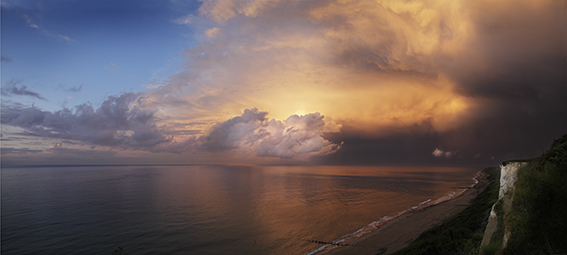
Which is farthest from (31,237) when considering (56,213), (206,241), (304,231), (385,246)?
(385,246)

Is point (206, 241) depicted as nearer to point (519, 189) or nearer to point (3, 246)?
point (3, 246)

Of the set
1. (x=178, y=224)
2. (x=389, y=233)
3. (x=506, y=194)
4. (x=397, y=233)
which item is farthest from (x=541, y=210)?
(x=178, y=224)

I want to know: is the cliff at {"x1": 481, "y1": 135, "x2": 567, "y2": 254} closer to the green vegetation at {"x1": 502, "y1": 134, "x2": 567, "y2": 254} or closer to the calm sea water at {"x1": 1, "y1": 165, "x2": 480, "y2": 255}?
the green vegetation at {"x1": 502, "y1": 134, "x2": 567, "y2": 254}

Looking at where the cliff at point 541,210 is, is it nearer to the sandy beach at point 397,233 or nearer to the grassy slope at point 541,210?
the grassy slope at point 541,210

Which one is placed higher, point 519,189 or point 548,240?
point 519,189

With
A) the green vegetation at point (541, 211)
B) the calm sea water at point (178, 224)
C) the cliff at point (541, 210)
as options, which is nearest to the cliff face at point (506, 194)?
the cliff at point (541, 210)

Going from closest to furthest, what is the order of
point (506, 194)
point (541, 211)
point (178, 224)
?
point (541, 211)
point (506, 194)
point (178, 224)

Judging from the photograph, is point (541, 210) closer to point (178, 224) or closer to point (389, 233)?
point (389, 233)

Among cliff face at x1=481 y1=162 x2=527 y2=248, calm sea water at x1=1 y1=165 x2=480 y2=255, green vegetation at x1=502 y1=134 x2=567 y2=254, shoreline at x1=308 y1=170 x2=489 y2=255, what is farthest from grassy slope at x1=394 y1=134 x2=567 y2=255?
calm sea water at x1=1 y1=165 x2=480 y2=255
